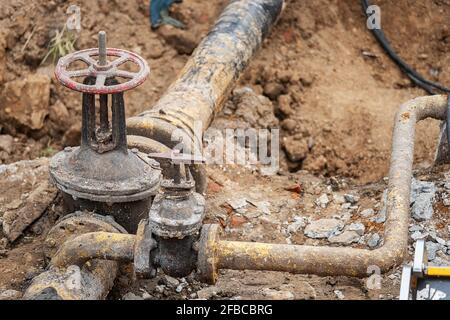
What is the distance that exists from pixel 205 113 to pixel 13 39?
181 centimetres

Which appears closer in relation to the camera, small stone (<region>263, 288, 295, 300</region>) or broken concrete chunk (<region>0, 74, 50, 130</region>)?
small stone (<region>263, 288, 295, 300</region>)

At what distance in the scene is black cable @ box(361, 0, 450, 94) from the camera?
552cm

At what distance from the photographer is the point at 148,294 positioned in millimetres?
3393

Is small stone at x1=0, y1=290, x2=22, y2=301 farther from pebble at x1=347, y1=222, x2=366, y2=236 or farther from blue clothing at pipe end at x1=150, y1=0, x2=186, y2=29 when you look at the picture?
blue clothing at pipe end at x1=150, y1=0, x2=186, y2=29

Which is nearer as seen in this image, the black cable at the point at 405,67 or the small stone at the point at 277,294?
the small stone at the point at 277,294

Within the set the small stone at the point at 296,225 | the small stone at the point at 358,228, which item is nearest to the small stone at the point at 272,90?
the small stone at the point at 296,225

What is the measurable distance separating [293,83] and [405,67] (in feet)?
2.99

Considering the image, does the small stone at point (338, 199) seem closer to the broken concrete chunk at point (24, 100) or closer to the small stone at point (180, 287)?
the small stone at point (180, 287)

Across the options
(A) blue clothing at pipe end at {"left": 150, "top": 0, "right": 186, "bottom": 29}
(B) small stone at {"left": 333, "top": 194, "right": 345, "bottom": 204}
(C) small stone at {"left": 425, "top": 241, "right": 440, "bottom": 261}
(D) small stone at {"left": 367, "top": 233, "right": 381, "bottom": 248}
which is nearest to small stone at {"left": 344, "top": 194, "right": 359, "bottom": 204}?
(B) small stone at {"left": 333, "top": 194, "right": 345, "bottom": 204}

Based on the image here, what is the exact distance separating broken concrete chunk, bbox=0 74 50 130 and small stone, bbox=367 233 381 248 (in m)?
2.55

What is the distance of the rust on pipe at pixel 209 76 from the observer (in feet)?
12.4

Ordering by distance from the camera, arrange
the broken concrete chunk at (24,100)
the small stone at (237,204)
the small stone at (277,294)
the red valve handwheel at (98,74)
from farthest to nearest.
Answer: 1. the broken concrete chunk at (24,100)
2. the small stone at (237,204)
3. the small stone at (277,294)
4. the red valve handwheel at (98,74)

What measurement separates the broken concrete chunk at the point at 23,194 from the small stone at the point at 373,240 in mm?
1584

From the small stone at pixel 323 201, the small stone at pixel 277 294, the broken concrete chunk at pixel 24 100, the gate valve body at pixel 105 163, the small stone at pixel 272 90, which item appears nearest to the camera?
the gate valve body at pixel 105 163
